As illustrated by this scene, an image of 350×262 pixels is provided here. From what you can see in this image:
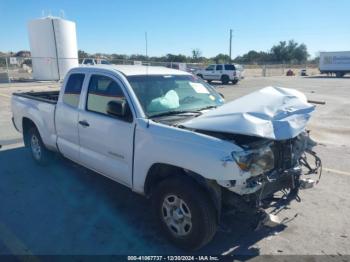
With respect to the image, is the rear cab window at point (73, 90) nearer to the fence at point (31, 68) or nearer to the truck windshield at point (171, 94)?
the truck windshield at point (171, 94)

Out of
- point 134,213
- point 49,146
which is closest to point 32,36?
point 49,146

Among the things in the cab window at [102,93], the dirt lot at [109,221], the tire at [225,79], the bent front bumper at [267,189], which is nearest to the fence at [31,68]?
the cab window at [102,93]

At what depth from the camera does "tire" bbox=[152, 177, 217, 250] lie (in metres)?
3.14

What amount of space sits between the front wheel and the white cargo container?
51.1 m

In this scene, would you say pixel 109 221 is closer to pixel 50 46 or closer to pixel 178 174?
pixel 178 174

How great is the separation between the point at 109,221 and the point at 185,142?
5.16 ft

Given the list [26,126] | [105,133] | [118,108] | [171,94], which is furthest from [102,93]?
[26,126]

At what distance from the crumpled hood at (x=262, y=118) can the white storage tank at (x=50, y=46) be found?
29.4 meters

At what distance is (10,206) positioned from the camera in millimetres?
4414

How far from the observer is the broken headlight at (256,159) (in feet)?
9.66

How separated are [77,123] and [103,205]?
3.90 feet

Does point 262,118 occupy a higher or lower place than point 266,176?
higher

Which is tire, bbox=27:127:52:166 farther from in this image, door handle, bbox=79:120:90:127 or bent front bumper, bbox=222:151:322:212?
bent front bumper, bbox=222:151:322:212

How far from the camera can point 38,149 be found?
5949mm
